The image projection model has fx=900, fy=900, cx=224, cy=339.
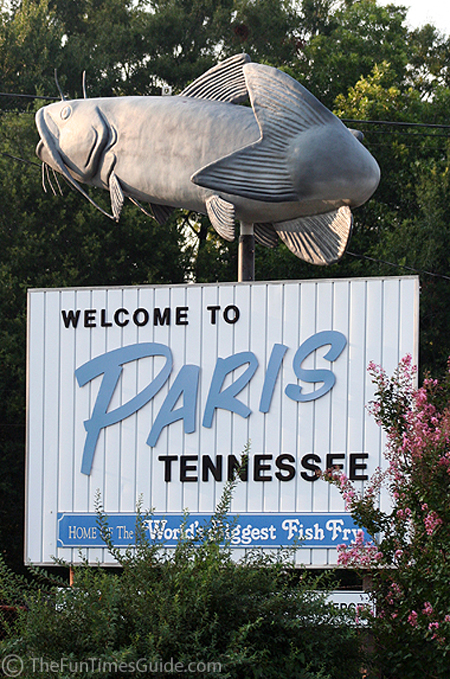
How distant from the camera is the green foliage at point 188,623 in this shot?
15.5ft

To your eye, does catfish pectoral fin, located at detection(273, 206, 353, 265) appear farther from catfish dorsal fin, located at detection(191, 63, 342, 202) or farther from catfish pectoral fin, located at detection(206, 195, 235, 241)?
catfish pectoral fin, located at detection(206, 195, 235, 241)

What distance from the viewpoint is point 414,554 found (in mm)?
5586

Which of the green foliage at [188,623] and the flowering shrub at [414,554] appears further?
the flowering shrub at [414,554]

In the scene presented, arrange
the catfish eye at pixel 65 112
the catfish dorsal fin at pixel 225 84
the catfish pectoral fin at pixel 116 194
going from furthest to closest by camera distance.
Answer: the catfish eye at pixel 65 112 → the catfish pectoral fin at pixel 116 194 → the catfish dorsal fin at pixel 225 84

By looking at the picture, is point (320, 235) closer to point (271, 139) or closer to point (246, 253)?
point (246, 253)

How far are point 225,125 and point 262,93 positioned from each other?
0.45 metres

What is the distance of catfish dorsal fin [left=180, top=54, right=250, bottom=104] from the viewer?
8.26 meters

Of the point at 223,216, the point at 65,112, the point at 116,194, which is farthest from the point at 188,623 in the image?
the point at 65,112

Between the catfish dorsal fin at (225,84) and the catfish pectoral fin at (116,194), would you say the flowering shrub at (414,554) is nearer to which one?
the catfish dorsal fin at (225,84)

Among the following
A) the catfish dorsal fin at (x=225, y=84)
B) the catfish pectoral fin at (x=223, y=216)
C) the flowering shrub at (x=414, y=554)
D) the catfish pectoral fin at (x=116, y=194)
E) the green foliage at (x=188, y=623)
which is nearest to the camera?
the green foliage at (x=188, y=623)

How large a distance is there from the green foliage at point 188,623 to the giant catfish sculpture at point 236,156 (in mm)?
3499

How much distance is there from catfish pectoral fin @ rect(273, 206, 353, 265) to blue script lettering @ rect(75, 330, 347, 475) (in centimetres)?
71

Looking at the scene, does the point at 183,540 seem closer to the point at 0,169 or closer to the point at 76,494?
the point at 76,494

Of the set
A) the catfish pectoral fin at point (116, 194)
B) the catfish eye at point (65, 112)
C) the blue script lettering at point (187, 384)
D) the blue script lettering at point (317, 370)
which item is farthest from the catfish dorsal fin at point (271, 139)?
the catfish eye at point (65, 112)
